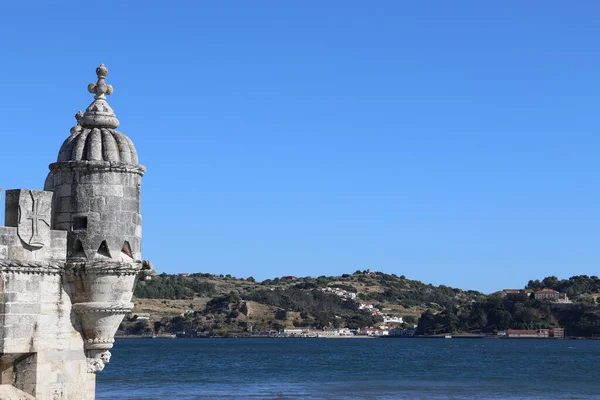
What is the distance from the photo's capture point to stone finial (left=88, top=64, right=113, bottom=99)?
16.7 meters

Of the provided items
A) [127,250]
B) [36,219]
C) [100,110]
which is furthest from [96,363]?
[100,110]

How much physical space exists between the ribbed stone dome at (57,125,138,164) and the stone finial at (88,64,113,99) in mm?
674

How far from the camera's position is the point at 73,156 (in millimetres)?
15891

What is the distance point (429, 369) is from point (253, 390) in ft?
117

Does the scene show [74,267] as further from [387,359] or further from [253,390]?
[387,359]

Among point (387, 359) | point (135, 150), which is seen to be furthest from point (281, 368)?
point (135, 150)

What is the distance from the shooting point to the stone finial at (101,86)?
16.7 meters

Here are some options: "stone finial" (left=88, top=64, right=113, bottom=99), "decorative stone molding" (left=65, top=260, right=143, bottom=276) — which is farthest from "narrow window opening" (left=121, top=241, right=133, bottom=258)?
"stone finial" (left=88, top=64, right=113, bottom=99)

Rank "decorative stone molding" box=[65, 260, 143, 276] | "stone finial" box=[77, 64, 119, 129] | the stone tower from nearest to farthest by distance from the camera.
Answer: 1. the stone tower
2. "decorative stone molding" box=[65, 260, 143, 276]
3. "stone finial" box=[77, 64, 119, 129]

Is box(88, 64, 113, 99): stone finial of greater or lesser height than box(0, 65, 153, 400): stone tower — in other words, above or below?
above

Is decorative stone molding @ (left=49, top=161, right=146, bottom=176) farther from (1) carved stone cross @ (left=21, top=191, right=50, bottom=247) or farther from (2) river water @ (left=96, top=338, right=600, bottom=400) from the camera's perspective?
(2) river water @ (left=96, top=338, right=600, bottom=400)

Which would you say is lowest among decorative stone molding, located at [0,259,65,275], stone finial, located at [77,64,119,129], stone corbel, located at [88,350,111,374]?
stone corbel, located at [88,350,111,374]

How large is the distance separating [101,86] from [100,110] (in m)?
0.43

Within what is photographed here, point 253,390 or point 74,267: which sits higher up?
point 74,267
